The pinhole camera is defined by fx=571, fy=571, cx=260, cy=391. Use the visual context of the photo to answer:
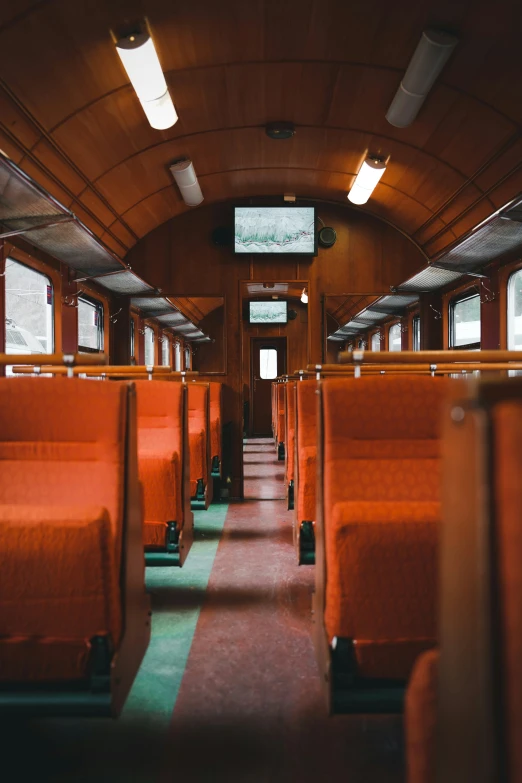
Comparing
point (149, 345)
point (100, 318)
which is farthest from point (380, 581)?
point (149, 345)

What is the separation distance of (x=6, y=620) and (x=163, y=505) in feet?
5.48

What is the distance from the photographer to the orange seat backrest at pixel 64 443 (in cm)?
201

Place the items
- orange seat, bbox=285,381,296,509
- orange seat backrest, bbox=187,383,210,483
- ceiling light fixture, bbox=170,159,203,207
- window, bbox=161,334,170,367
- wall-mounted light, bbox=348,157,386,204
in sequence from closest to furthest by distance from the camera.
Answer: orange seat, bbox=285,381,296,509
orange seat backrest, bbox=187,383,210,483
wall-mounted light, bbox=348,157,386,204
ceiling light fixture, bbox=170,159,203,207
window, bbox=161,334,170,367

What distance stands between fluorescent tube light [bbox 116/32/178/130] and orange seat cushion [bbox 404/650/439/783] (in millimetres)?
4498

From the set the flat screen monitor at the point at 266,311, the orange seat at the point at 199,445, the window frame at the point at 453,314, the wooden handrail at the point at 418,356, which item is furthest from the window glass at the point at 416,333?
the wooden handrail at the point at 418,356

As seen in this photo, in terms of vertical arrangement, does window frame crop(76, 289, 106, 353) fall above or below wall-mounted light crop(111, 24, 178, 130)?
below

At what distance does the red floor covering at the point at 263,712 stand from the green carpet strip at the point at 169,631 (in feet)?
0.21

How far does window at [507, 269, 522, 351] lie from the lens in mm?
6285

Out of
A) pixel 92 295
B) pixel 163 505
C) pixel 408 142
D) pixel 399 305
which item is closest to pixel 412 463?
pixel 163 505

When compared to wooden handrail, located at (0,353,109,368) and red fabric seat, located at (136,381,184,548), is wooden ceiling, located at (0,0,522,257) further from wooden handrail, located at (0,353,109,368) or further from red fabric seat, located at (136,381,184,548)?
wooden handrail, located at (0,353,109,368)

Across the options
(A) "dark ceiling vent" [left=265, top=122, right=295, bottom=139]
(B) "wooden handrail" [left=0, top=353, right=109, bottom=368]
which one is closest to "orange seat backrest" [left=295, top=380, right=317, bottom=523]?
(B) "wooden handrail" [left=0, top=353, right=109, bottom=368]

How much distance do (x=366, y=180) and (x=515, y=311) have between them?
2.32 m

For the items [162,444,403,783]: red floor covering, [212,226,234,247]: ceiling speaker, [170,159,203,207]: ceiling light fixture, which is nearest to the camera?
[162,444,403,783]: red floor covering

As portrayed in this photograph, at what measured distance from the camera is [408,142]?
6172 mm
